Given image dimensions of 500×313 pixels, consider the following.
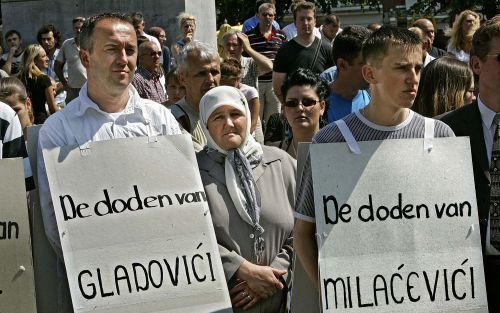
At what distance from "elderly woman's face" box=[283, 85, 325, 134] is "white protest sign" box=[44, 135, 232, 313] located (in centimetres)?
161

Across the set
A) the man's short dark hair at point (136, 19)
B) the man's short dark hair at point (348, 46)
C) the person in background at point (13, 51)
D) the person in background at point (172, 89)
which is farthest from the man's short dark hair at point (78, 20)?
the man's short dark hair at point (348, 46)

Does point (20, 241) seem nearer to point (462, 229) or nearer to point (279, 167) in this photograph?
point (279, 167)

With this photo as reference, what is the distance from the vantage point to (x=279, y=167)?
5.55m

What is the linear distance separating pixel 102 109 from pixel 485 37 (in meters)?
1.73

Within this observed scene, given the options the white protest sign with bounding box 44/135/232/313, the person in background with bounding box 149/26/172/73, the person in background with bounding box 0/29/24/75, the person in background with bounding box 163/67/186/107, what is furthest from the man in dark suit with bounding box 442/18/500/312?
the person in background with bounding box 0/29/24/75

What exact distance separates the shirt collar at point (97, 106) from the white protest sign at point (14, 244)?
359 millimetres

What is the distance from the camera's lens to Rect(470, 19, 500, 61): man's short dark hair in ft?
16.4

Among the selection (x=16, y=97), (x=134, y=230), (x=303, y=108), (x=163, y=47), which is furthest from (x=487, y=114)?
(x=163, y=47)

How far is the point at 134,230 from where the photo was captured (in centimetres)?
491

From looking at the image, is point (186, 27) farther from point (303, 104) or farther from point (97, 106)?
point (97, 106)

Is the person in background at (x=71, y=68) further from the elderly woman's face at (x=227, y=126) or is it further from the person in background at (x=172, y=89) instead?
the elderly woman's face at (x=227, y=126)

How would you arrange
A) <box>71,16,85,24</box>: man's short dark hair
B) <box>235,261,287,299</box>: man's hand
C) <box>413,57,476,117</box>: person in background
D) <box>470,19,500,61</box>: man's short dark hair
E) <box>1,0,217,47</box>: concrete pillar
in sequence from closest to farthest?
1. <box>470,19,500,61</box>: man's short dark hair
2. <box>235,261,287,299</box>: man's hand
3. <box>413,57,476,117</box>: person in background
4. <box>71,16,85,24</box>: man's short dark hair
5. <box>1,0,217,47</box>: concrete pillar

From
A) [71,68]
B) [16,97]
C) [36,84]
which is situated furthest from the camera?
[71,68]

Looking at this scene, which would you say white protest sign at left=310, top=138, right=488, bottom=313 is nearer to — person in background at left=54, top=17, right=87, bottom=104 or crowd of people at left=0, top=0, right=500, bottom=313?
crowd of people at left=0, top=0, right=500, bottom=313
